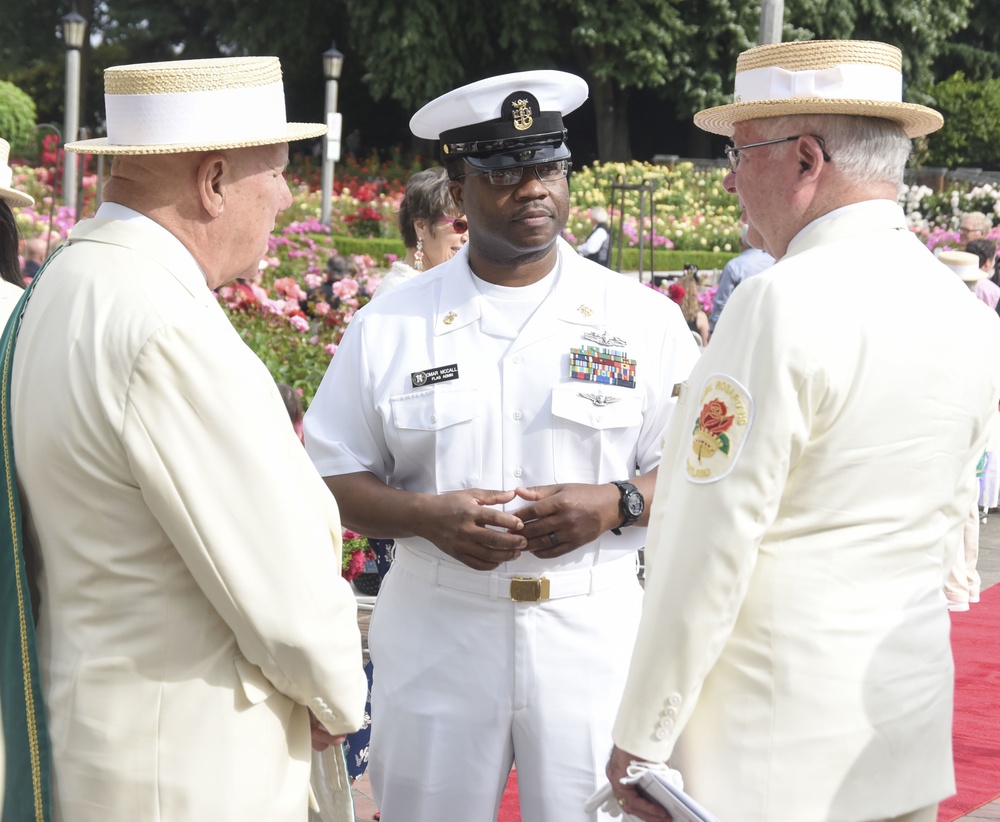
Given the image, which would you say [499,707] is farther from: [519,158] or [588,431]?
[519,158]

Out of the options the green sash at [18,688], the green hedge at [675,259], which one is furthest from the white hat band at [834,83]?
the green hedge at [675,259]

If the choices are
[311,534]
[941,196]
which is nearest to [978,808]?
[311,534]

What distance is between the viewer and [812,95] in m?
2.37

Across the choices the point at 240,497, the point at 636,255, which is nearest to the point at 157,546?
the point at 240,497

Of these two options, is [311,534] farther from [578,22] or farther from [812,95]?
[578,22]

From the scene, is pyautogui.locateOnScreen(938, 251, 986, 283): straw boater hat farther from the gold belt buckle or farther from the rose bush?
the gold belt buckle

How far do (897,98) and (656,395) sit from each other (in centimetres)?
95

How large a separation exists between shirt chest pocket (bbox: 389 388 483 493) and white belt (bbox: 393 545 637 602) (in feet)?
0.61

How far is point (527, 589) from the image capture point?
9.51ft

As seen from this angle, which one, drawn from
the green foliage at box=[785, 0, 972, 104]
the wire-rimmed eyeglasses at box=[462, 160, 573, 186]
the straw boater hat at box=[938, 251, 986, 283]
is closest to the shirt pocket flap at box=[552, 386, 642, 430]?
the wire-rimmed eyeglasses at box=[462, 160, 573, 186]

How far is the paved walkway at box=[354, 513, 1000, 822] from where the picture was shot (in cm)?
436

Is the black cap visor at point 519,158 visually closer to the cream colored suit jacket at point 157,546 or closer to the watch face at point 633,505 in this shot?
the watch face at point 633,505

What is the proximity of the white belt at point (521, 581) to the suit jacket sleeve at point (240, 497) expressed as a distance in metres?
0.78

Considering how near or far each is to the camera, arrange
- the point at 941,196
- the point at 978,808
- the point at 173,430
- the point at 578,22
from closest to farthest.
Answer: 1. the point at 173,430
2. the point at 978,808
3. the point at 941,196
4. the point at 578,22
